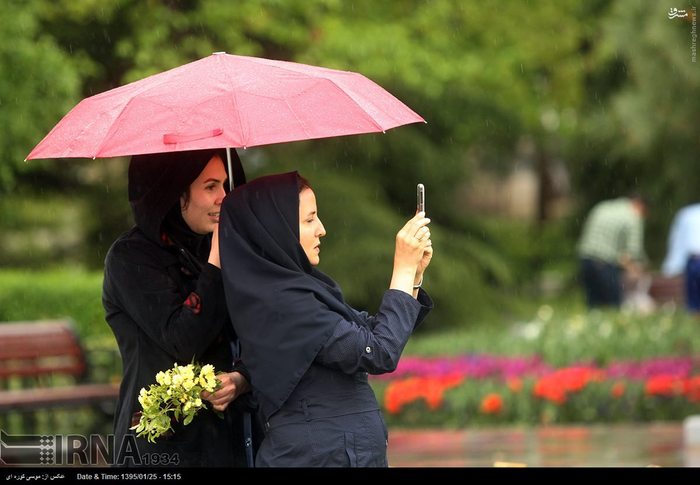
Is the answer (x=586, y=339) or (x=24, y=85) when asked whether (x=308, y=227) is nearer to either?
(x=24, y=85)

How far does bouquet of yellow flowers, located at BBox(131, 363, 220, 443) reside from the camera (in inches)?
151

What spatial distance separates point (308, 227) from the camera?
379 centimetres

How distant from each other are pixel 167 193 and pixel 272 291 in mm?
617

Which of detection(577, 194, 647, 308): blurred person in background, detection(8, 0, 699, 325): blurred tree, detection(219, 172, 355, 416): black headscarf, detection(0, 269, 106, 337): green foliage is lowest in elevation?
detection(219, 172, 355, 416): black headscarf

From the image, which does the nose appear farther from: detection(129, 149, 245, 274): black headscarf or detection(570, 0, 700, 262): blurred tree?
detection(570, 0, 700, 262): blurred tree

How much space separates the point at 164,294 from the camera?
12.9ft

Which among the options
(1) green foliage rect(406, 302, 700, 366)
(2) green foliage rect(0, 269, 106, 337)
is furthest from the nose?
(2) green foliage rect(0, 269, 106, 337)

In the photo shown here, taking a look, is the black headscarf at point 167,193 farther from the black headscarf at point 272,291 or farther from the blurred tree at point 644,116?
the blurred tree at point 644,116

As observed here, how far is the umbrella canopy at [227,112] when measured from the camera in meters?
3.84

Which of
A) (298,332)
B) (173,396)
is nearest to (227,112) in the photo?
(298,332)

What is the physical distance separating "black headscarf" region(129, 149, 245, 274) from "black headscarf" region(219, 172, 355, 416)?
14.7 inches

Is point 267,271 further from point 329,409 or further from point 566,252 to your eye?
point 566,252

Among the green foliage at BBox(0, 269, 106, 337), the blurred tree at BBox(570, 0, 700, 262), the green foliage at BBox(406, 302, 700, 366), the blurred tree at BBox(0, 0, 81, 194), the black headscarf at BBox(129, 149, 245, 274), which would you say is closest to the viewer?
the black headscarf at BBox(129, 149, 245, 274)

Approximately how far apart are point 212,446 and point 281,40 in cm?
812
